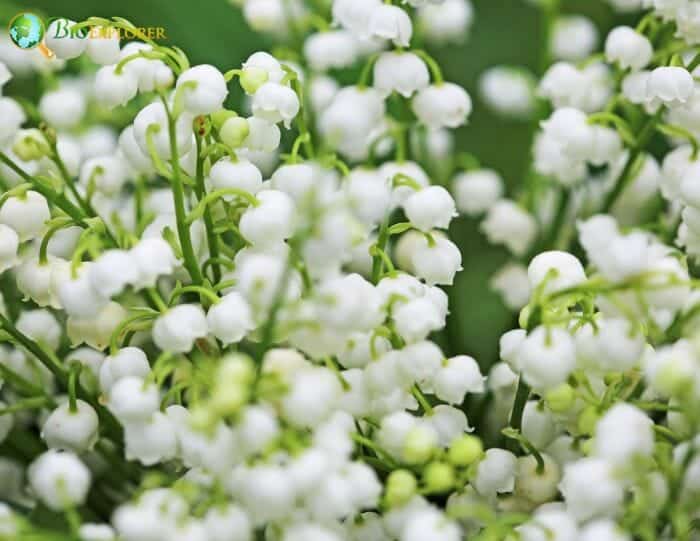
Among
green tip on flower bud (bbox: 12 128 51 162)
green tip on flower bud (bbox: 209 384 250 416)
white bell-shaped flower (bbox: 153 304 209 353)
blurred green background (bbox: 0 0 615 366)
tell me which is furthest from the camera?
blurred green background (bbox: 0 0 615 366)

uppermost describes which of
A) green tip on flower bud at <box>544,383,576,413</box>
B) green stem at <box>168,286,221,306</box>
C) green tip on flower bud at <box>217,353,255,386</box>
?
green tip on flower bud at <box>217,353,255,386</box>

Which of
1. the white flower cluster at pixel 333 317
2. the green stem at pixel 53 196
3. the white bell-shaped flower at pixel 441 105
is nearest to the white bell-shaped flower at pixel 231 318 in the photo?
the white flower cluster at pixel 333 317

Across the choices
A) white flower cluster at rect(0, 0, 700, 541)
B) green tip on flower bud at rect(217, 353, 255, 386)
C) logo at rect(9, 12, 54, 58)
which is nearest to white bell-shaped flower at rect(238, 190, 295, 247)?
white flower cluster at rect(0, 0, 700, 541)

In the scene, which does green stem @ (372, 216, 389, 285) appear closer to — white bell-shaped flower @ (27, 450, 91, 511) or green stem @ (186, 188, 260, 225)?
green stem @ (186, 188, 260, 225)

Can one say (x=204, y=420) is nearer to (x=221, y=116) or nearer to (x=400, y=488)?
(x=400, y=488)

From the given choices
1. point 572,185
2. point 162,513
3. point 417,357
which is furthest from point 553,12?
point 162,513

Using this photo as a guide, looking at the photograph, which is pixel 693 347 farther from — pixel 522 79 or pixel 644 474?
pixel 522 79

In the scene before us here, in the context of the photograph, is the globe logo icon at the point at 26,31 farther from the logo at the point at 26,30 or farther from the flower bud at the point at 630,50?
the flower bud at the point at 630,50
